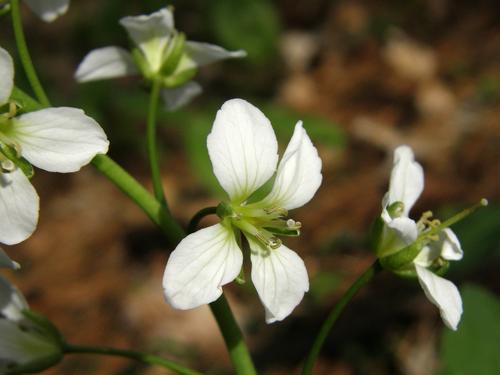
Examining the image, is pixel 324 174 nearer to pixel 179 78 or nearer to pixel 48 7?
pixel 179 78

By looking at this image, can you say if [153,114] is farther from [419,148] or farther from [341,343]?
[419,148]

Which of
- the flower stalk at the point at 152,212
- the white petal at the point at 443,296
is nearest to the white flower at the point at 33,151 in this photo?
the flower stalk at the point at 152,212

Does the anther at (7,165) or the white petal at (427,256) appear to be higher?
the anther at (7,165)

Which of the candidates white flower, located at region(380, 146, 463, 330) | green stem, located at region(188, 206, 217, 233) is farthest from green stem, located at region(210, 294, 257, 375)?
A: white flower, located at region(380, 146, 463, 330)

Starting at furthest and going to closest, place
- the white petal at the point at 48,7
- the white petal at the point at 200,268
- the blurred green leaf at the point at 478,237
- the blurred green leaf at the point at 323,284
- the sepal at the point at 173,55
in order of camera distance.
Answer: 1. the blurred green leaf at the point at 323,284
2. the blurred green leaf at the point at 478,237
3. the white petal at the point at 48,7
4. the sepal at the point at 173,55
5. the white petal at the point at 200,268

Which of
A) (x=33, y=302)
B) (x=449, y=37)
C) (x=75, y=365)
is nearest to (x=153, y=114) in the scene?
(x=75, y=365)

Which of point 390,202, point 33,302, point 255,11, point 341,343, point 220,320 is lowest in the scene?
point 33,302

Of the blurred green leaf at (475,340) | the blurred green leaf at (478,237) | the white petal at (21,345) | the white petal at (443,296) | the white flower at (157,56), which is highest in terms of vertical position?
the white flower at (157,56)

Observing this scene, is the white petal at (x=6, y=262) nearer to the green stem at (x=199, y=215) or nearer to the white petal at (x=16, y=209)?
the white petal at (x=16, y=209)
